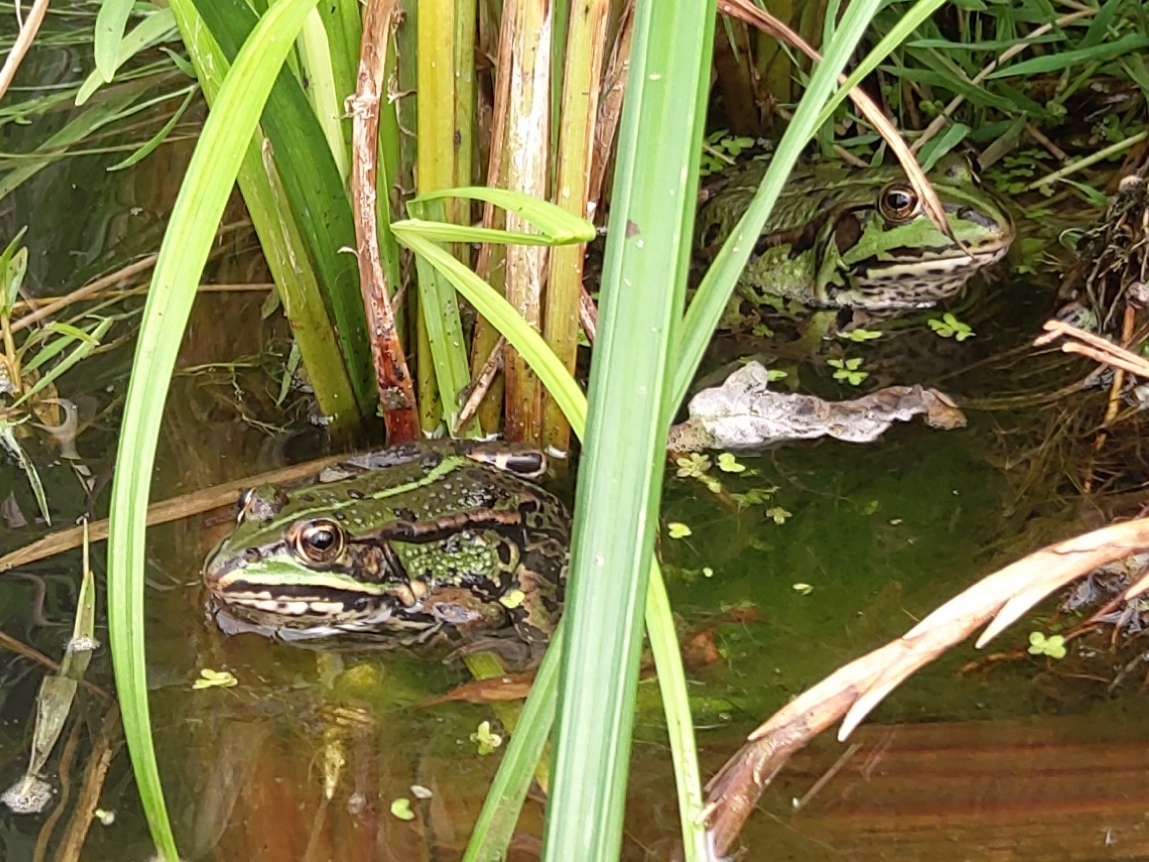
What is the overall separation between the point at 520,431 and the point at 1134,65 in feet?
4.49

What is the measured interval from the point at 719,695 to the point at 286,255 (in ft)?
2.78

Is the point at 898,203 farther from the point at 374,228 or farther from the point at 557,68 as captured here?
the point at 374,228

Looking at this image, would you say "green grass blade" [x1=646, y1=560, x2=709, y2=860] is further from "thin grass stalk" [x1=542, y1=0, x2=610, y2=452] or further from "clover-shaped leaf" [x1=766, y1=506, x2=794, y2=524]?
"clover-shaped leaf" [x1=766, y1=506, x2=794, y2=524]

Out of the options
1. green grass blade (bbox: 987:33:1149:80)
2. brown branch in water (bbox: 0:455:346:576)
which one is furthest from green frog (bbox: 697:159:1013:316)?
brown branch in water (bbox: 0:455:346:576)

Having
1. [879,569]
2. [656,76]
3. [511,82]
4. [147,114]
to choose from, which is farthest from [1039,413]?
[147,114]

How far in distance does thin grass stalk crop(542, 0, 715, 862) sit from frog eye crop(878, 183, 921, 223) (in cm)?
161

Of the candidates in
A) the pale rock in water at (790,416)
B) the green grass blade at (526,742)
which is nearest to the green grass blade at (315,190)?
the pale rock in water at (790,416)

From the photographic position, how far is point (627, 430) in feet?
2.47

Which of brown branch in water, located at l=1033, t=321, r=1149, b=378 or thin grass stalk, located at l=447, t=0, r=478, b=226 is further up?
thin grass stalk, located at l=447, t=0, r=478, b=226

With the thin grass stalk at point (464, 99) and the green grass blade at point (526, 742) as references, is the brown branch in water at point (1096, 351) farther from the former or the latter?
the thin grass stalk at point (464, 99)

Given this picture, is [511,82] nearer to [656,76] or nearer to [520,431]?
[520,431]

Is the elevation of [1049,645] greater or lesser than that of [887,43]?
lesser

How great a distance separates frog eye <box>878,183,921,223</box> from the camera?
2.26 m

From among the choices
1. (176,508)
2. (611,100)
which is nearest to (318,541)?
Result: (176,508)
